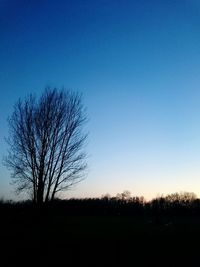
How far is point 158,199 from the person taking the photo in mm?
122875

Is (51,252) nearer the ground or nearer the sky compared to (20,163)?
nearer the ground

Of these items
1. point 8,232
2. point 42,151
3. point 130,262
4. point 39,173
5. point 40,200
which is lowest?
point 130,262

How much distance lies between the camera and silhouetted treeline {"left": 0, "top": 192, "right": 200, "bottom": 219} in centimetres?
2234

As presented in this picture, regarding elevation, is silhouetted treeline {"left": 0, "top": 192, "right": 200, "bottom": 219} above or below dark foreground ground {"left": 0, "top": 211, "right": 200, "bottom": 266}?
above

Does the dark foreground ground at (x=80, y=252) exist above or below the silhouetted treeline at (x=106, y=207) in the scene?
below

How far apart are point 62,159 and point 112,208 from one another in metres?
58.6

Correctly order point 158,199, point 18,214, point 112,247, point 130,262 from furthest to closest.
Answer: point 158,199
point 18,214
point 112,247
point 130,262

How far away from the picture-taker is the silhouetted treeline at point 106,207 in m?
22.3

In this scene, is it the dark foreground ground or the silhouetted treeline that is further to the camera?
the silhouetted treeline

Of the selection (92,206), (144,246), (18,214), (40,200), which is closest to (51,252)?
(144,246)

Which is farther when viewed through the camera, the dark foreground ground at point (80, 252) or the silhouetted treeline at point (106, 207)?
the silhouetted treeline at point (106, 207)

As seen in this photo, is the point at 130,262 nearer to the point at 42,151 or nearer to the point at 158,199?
the point at 42,151

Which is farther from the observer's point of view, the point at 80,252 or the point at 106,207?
the point at 106,207

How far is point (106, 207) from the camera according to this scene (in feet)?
277
